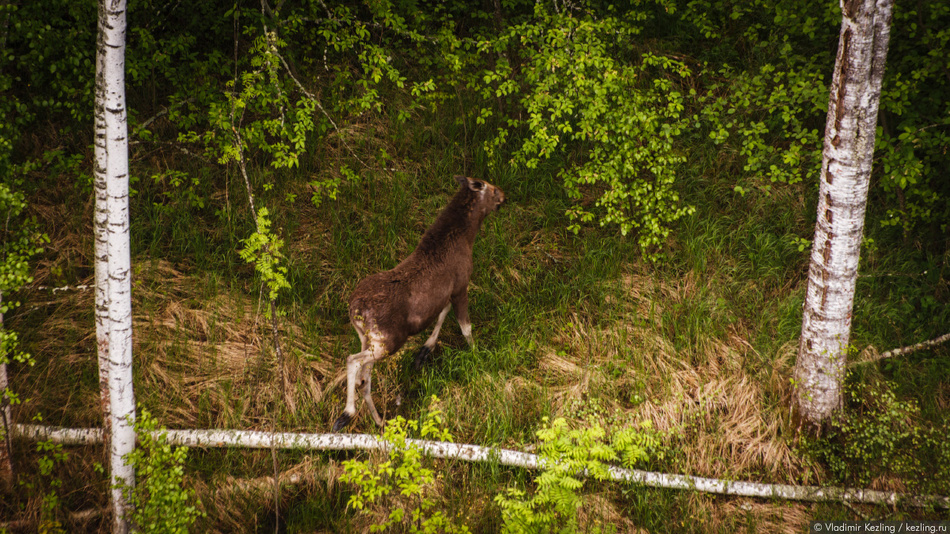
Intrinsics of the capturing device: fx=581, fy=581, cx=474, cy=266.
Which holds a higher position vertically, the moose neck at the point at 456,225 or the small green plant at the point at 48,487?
the moose neck at the point at 456,225

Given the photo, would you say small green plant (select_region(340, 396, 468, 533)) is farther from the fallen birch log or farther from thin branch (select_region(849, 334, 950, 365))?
thin branch (select_region(849, 334, 950, 365))

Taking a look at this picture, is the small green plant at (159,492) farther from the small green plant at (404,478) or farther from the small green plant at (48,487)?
the small green plant at (404,478)

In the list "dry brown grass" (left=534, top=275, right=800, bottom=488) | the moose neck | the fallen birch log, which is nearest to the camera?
the fallen birch log

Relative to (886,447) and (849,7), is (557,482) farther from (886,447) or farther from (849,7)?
(849,7)

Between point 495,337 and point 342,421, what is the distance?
1803 millimetres

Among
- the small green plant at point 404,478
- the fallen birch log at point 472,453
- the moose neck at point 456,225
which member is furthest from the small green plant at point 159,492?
the moose neck at point 456,225

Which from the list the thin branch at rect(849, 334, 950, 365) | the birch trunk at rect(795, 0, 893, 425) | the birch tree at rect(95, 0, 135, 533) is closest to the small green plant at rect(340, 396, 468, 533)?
the birch tree at rect(95, 0, 135, 533)

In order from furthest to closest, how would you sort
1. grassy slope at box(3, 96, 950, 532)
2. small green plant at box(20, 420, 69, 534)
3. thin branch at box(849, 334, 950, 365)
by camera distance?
thin branch at box(849, 334, 950, 365) < grassy slope at box(3, 96, 950, 532) < small green plant at box(20, 420, 69, 534)

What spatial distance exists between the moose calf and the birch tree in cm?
160

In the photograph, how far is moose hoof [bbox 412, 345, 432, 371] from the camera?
5875 mm

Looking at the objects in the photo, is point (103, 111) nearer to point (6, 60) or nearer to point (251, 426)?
point (6, 60)

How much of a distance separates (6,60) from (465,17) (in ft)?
21.0

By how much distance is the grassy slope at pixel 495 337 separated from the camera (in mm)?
4750

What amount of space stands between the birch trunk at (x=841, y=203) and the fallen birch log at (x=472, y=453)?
66 cm
